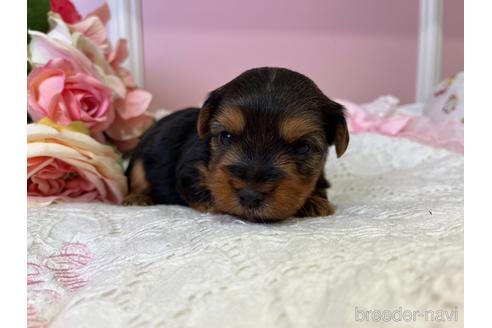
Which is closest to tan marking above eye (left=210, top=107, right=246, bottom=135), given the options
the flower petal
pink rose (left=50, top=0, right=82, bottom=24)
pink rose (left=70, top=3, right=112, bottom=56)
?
the flower petal

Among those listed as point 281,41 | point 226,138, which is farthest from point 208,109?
point 281,41

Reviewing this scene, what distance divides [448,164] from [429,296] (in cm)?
186

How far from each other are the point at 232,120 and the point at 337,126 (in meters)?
0.49

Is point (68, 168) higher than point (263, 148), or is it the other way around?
point (263, 148)

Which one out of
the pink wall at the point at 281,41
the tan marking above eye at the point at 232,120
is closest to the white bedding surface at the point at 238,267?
the tan marking above eye at the point at 232,120

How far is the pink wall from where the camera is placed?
8.76 feet

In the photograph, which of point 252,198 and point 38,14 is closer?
point 252,198

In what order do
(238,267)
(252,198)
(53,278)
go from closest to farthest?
(238,267), (53,278), (252,198)

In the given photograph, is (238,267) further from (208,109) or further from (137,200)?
(137,200)

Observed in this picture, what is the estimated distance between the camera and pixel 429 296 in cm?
100

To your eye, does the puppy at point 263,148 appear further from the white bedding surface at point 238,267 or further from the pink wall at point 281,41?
the pink wall at point 281,41

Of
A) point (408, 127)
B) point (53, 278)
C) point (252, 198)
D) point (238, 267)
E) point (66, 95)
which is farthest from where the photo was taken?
point (408, 127)

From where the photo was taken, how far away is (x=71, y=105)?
2.30 meters
